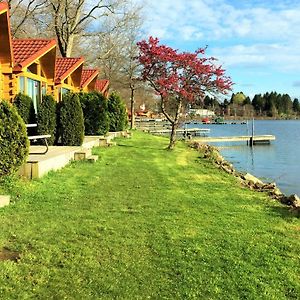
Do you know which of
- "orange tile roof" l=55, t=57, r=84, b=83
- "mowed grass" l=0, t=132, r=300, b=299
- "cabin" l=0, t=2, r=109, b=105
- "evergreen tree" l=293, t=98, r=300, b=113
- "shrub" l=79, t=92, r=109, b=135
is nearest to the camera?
"mowed grass" l=0, t=132, r=300, b=299

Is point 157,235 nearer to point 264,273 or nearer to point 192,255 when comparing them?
point 192,255

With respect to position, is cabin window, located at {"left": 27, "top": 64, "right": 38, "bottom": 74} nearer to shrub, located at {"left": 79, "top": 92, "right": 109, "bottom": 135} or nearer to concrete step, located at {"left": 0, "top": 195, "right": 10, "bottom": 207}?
shrub, located at {"left": 79, "top": 92, "right": 109, "bottom": 135}

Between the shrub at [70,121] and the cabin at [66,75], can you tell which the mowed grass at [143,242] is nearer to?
the shrub at [70,121]

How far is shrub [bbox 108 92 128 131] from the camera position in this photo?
26.9 meters

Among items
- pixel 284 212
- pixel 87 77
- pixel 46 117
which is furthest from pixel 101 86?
pixel 284 212

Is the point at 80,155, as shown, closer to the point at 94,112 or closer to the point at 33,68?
the point at 33,68

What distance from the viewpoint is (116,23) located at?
3684 centimetres

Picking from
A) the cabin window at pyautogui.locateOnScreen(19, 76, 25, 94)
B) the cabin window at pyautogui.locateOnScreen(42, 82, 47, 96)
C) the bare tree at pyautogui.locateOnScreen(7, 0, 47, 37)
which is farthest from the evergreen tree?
the cabin window at pyautogui.locateOnScreen(19, 76, 25, 94)

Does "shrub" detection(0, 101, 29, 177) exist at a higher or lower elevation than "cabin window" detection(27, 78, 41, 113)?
lower

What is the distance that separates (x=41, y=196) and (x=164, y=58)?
12.4 metres

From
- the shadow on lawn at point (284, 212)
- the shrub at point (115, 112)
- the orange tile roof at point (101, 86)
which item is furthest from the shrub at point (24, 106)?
the orange tile roof at point (101, 86)

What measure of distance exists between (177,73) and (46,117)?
7.23m

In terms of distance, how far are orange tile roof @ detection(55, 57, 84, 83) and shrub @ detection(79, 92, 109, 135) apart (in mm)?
1855

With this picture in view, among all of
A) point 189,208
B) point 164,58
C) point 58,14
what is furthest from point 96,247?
point 58,14
